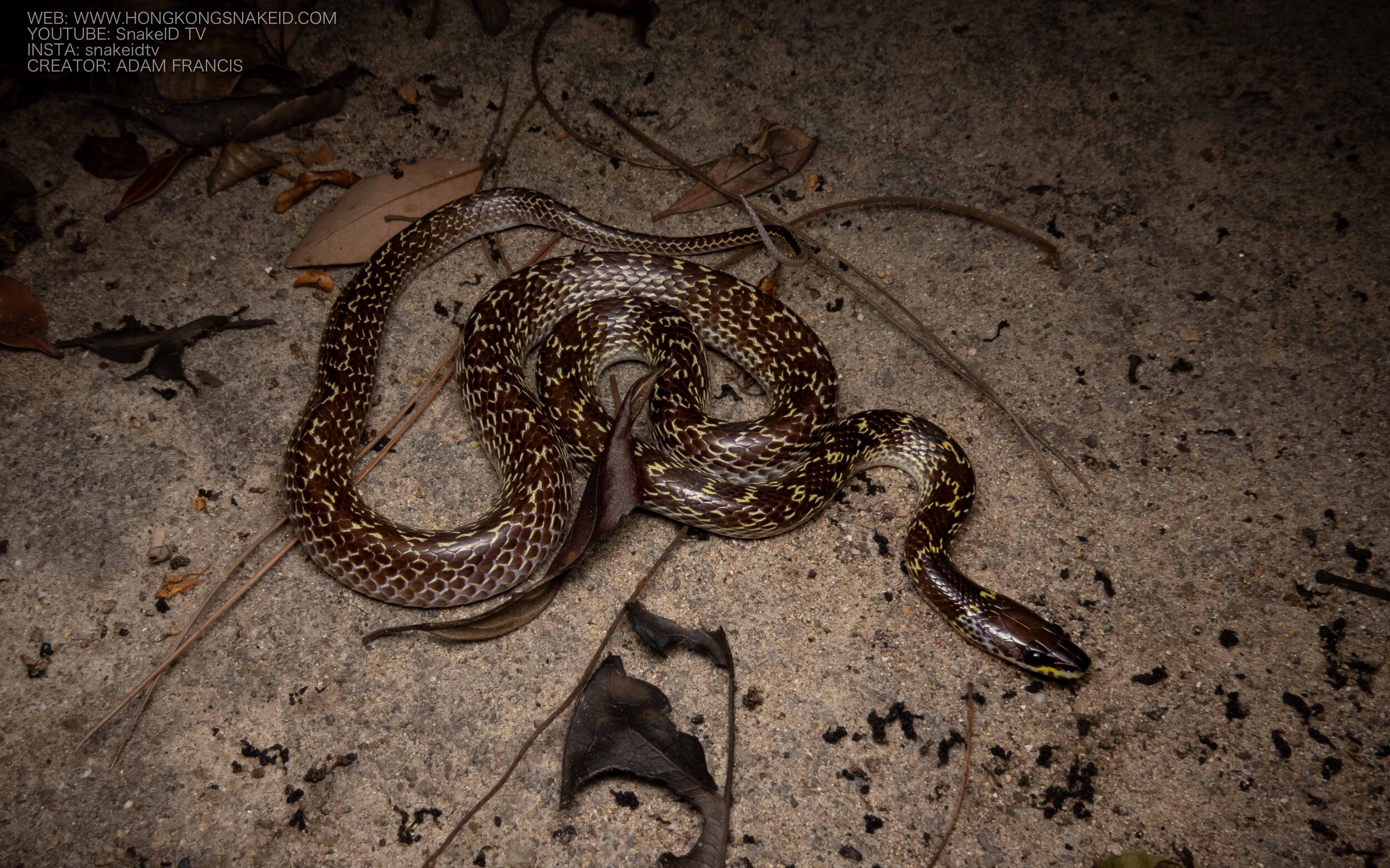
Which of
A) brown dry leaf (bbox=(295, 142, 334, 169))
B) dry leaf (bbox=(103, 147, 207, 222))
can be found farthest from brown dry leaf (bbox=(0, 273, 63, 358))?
brown dry leaf (bbox=(295, 142, 334, 169))

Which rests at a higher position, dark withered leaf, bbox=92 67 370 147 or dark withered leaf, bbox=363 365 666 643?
dark withered leaf, bbox=92 67 370 147

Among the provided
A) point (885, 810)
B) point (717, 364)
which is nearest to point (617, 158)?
point (717, 364)

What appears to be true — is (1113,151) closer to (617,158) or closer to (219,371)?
(617,158)

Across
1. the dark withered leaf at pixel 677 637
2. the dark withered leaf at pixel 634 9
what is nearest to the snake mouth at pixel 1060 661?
the dark withered leaf at pixel 677 637

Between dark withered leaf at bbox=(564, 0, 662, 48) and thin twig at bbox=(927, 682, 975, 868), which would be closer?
thin twig at bbox=(927, 682, 975, 868)

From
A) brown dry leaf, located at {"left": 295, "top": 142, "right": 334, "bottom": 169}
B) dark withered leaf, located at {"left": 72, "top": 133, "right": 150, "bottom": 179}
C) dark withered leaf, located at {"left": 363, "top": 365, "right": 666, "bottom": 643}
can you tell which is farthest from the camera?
brown dry leaf, located at {"left": 295, "top": 142, "right": 334, "bottom": 169}

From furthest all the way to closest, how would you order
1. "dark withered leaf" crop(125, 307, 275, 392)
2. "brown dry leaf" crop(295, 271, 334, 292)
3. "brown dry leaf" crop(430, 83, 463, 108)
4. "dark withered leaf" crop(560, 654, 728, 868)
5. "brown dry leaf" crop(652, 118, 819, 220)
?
1. "brown dry leaf" crop(430, 83, 463, 108)
2. "brown dry leaf" crop(652, 118, 819, 220)
3. "brown dry leaf" crop(295, 271, 334, 292)
4. "dark withered leaf" crop(125, 307, 275, 392)
5. "dark withered leaf" crop(560, 654, 728, 868)

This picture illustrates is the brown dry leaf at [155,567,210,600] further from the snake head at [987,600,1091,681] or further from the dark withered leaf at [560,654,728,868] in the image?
the snake head at [987,600,1091,681]
